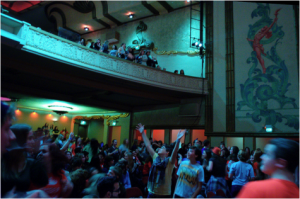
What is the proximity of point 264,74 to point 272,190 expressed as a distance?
12681mm

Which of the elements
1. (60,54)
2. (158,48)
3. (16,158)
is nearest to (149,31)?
(158,48)

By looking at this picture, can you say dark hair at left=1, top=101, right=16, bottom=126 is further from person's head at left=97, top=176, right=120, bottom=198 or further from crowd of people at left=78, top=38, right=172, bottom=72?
crowd of people at left=78, top=38, right=172, bottom=72

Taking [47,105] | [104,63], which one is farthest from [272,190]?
[47,105]

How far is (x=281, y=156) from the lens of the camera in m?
1.46

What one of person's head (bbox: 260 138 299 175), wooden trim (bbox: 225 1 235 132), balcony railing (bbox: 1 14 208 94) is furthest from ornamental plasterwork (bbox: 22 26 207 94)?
person's head (bbox: 260 138 299 175)

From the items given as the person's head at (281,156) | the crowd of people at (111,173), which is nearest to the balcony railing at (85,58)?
the crowd of people at (111,173)

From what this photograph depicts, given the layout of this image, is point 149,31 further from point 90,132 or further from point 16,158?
point 16,158

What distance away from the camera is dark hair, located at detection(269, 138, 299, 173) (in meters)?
1.43

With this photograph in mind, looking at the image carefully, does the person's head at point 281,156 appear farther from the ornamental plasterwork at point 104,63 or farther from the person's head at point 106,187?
the ornamental plasterwork at point 104,63

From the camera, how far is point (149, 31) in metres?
16.6

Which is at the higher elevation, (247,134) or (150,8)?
(150,8)

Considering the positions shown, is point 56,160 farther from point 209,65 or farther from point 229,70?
point 209,65

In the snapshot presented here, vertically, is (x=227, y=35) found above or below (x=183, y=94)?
above

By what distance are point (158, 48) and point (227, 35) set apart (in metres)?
4.56
